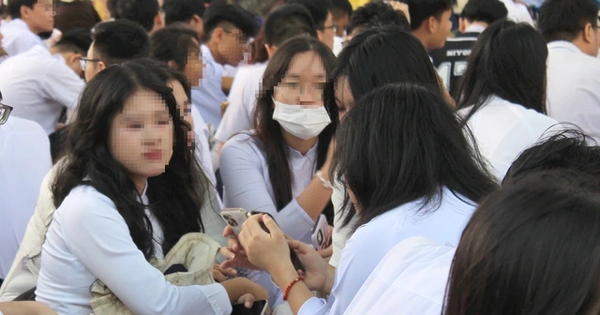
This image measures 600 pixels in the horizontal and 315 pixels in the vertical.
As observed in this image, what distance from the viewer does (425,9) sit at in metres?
5.64

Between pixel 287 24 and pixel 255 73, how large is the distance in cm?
47

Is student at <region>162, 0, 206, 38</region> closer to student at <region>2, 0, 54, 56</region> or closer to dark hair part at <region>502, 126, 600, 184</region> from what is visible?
student at <region>2, 0, 54, 56</region>

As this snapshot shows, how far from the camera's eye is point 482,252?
111 cm

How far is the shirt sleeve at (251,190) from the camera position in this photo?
3402 millimetres

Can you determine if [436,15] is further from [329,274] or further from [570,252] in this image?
[570,252]

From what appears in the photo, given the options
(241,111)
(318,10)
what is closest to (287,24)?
(241,111)

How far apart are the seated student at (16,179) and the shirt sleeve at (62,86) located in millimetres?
1155

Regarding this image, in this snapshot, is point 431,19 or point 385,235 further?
point 431,19

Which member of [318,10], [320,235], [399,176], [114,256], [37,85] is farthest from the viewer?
[318,10]

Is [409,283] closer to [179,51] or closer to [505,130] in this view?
[505,130]

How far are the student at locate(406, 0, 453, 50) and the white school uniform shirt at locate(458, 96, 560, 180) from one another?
2.33 metres

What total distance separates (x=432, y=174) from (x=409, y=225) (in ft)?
0.55

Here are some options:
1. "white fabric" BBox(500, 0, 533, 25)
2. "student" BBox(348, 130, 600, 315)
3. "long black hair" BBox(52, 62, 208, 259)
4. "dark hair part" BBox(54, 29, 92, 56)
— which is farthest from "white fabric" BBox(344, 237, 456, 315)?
"white fabric" BBox(500, 0, 533, 25)

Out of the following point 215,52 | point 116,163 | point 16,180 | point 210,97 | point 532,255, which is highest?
point 532,255
